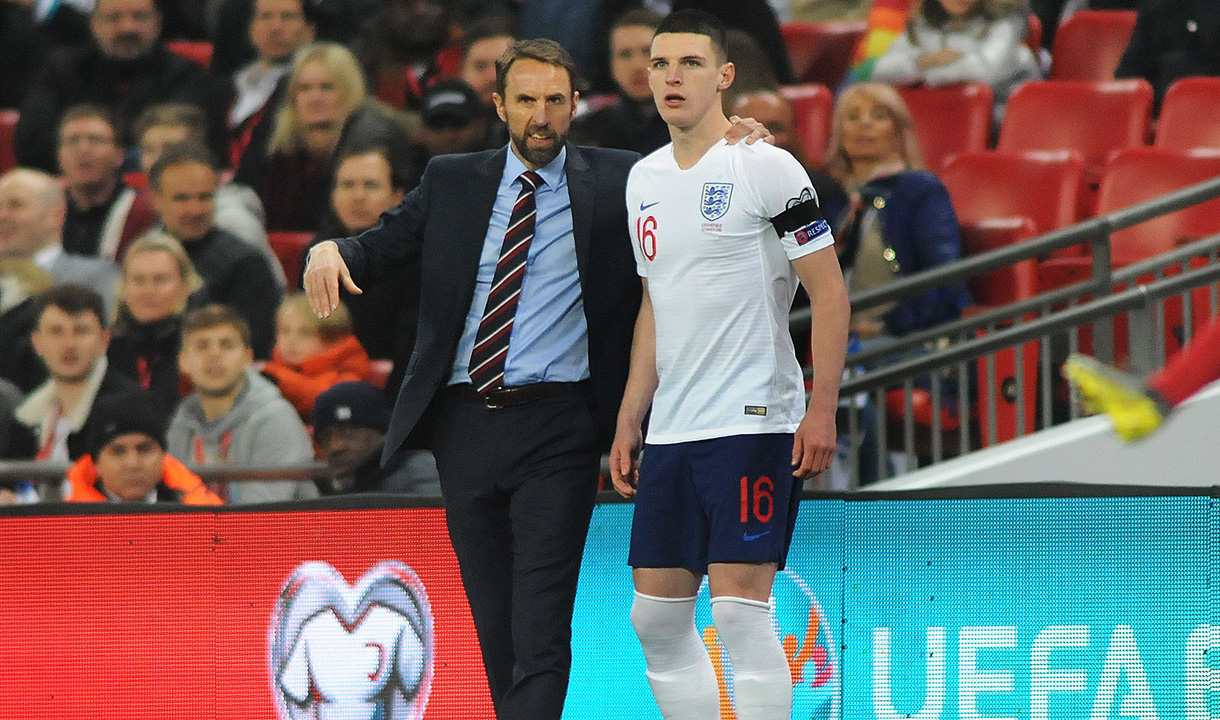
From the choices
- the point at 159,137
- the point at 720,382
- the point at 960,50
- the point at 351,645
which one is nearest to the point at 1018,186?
the point at 960,50

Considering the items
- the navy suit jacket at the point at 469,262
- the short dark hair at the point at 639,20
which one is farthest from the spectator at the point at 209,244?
the navy suit jacket at the point at 469,262

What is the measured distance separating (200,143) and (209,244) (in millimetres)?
832

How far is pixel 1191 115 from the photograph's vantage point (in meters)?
8.19

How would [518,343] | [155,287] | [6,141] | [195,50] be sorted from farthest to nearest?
[195,50], [6,141], [155,287], [518,343]

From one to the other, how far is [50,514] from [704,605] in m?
2.14

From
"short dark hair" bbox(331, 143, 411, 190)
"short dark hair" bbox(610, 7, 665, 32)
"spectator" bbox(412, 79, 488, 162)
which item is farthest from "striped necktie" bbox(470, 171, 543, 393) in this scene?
"short dark hair" bbox(610, 7, 665, 32)

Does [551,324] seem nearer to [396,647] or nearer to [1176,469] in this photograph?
[396,647]

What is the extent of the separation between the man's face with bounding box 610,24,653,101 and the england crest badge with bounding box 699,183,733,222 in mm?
3333

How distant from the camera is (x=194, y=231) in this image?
7.80 metres

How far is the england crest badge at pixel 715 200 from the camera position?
4535mm

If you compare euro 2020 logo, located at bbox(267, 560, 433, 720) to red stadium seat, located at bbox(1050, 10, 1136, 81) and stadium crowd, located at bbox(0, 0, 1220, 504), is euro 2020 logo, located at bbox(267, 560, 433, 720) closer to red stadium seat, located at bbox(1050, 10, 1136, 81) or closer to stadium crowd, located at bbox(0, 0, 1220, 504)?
stadium crowd, located at bbox(0, 0, 1220, 504)

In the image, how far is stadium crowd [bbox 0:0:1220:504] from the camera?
6.86 metres

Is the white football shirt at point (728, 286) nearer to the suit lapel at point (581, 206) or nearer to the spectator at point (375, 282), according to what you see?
the suit lapel at point (581, 206)

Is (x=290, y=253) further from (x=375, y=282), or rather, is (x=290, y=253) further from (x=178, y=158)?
(x=375, y=282)
